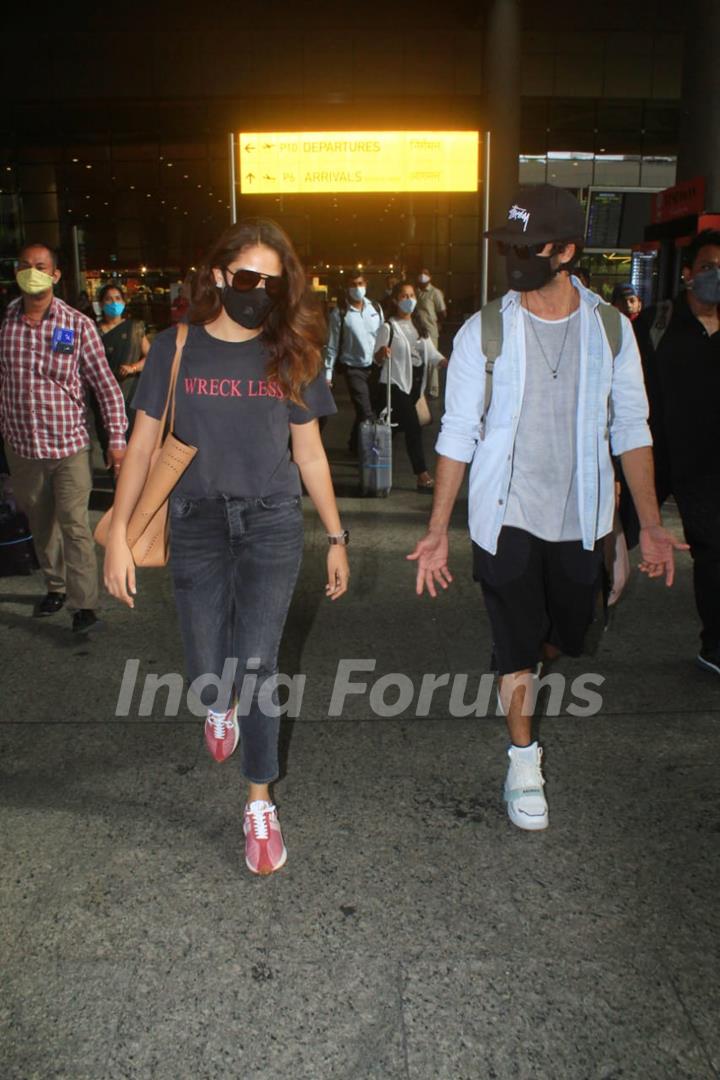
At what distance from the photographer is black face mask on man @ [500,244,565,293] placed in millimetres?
3260

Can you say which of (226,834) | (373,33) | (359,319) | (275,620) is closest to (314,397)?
(275,620)

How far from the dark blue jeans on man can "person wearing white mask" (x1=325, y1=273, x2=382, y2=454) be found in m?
7.51

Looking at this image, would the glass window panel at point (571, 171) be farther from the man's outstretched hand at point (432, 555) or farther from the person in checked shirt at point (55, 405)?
the man's outstretched hand at point (432, 555)

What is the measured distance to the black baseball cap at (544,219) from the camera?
10.7 feet

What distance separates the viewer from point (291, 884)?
334 centimetres

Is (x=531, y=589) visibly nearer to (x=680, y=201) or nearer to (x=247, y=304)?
(x=247, y=304)

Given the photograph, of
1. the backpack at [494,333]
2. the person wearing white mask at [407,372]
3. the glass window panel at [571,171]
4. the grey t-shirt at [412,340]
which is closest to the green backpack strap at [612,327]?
the backpack at [494,333]

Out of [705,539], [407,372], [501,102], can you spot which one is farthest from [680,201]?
[501,102]

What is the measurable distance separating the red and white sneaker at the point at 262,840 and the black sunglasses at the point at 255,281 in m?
1.66

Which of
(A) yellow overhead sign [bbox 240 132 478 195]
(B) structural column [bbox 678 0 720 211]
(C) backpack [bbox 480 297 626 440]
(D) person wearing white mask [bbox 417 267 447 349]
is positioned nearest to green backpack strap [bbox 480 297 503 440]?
(C) backpack [bbox 480 297 626 440]

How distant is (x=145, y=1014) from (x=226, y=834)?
979 mm

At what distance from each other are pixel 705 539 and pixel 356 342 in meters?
6.69

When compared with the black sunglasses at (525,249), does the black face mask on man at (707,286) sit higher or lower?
higher

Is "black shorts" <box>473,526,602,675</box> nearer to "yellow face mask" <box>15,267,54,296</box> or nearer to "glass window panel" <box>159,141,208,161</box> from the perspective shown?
"yellow face mask" <box>15,267,54,296</box>
